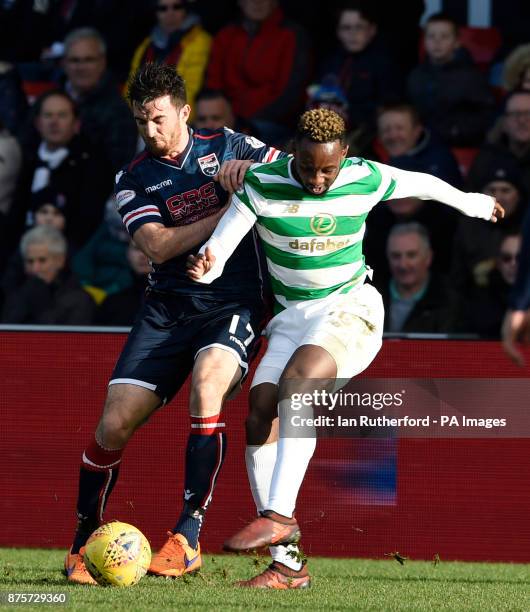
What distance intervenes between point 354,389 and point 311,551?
37.2 inches

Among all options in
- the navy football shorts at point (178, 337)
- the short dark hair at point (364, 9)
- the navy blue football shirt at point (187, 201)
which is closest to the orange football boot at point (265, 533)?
the navy football shorts at point (178, 337)

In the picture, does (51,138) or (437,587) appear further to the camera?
(51,138)

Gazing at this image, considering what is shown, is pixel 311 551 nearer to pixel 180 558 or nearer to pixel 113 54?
pixel 180 558

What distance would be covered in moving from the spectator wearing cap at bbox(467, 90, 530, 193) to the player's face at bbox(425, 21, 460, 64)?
753mm

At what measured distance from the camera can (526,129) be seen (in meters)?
9.23

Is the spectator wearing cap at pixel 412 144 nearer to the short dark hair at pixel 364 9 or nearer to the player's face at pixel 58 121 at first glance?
the short dark hair at pixel 364 9

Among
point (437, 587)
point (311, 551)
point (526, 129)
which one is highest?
point (526, 129)

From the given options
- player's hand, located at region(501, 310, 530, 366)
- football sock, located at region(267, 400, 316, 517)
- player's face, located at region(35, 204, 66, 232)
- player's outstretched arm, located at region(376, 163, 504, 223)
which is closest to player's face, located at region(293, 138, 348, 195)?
player's outstretched arm, located at region(376, 163, 504, 223)

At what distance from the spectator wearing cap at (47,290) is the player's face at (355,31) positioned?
2621mm

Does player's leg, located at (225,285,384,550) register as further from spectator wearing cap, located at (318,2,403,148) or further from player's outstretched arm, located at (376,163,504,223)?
spectator wearing cap, located at (318,2,403,148)

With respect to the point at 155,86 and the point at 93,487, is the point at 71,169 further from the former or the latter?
the point at 93,487

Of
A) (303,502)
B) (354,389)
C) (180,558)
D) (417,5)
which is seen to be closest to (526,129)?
(417,5)

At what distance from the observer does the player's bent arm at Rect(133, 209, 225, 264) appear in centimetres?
618

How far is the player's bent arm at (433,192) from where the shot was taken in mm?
6172
